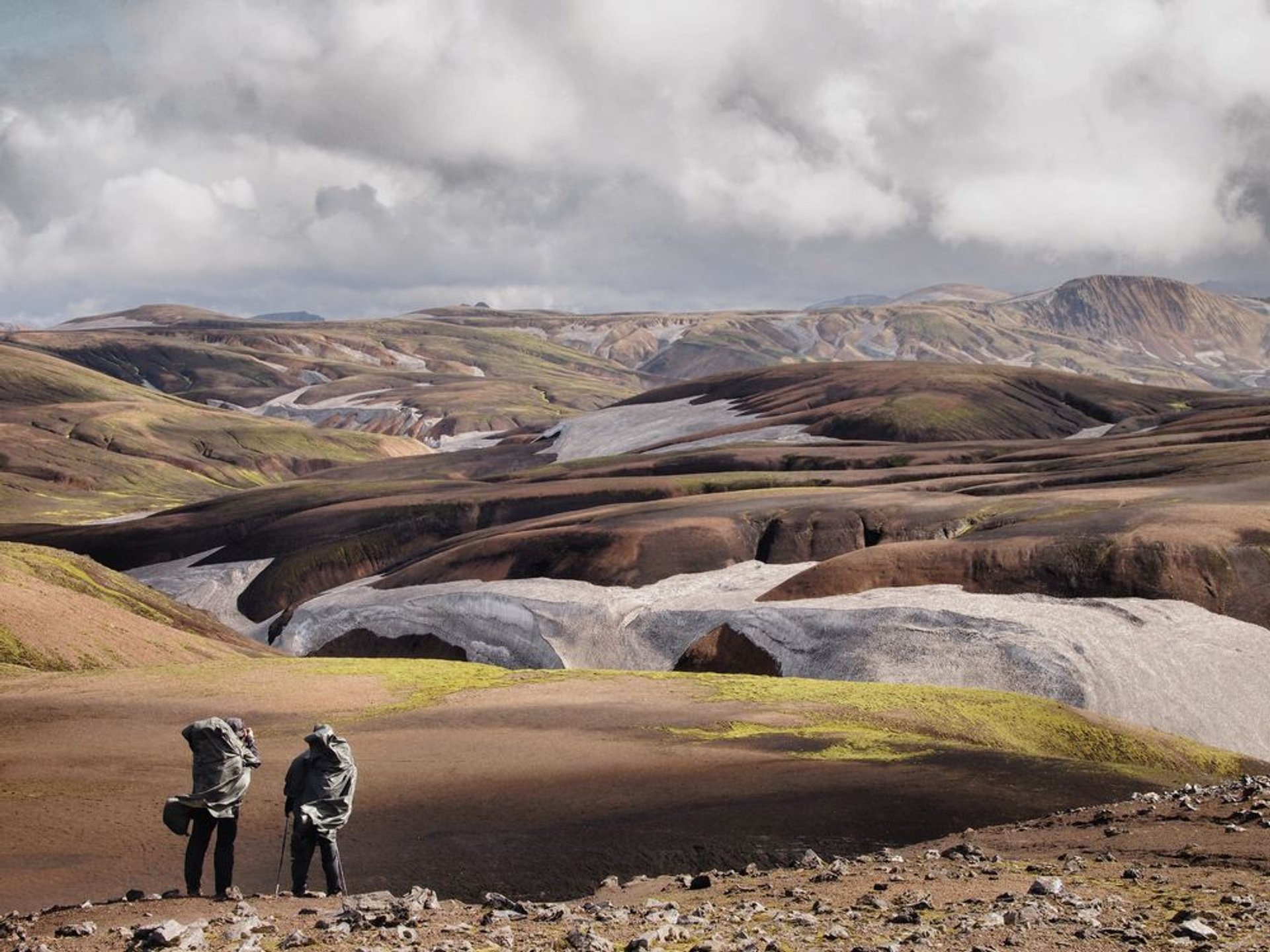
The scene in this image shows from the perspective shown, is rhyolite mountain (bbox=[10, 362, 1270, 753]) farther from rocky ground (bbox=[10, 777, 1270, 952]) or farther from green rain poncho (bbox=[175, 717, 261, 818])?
green rain poncho (bbox=[175, 717, 261, 818])

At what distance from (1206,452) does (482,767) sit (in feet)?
329

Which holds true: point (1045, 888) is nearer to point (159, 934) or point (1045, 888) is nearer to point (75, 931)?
point (159, 934)

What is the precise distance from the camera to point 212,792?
23250mm

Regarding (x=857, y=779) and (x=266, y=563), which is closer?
(x=857, y=779)

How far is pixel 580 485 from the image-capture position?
14550 cm

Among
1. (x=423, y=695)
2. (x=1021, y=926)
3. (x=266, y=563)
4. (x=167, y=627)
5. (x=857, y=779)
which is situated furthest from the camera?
(x=266, y=563)

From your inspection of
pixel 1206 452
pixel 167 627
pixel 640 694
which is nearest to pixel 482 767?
pixel 640 694

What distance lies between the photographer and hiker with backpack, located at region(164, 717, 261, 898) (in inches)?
909

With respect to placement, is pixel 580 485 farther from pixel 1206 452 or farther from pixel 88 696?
pixel 88 696

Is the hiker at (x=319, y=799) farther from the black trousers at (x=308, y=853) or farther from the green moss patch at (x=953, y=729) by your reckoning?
the green moss patch at (x=953, y=729)

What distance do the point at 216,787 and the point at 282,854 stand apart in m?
2.28

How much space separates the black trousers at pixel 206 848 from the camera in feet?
75.2

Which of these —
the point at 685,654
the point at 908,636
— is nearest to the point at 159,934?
the point at 908,636

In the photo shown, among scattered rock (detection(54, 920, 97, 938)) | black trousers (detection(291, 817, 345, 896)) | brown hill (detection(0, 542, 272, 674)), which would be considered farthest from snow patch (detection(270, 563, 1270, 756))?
scattered rock (detection(54, 920, 97, 938))
